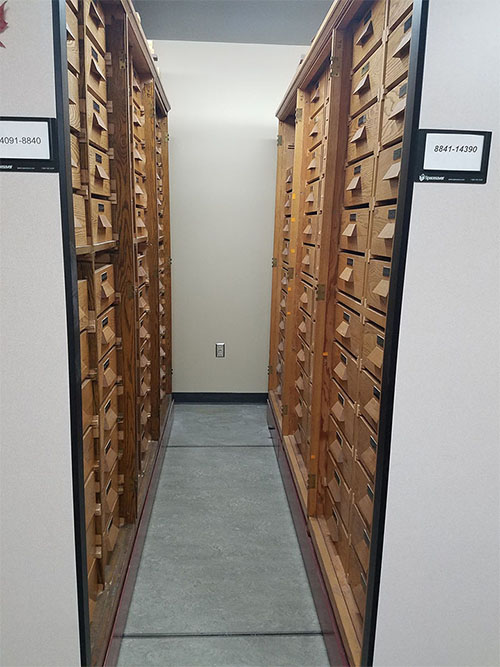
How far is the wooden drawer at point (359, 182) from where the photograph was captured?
5.90ft

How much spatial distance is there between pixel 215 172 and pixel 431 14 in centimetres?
311

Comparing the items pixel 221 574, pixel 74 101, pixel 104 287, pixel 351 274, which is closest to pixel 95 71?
pixel 74 101

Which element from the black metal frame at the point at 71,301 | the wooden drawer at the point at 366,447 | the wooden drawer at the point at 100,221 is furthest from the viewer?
the wooden drawer at the point at 100,221

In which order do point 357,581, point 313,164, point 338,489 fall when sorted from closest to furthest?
point 357,581
point 338,489
point 313,164

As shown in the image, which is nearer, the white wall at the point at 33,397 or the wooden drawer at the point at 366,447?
the white wall at the point at 33,397

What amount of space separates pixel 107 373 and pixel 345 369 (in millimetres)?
895

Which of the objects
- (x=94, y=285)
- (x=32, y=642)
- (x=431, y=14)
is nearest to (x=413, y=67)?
(x=431, y=14)


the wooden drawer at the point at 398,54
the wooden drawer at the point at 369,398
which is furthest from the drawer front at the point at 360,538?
the wooden drawer at the point at 398,54

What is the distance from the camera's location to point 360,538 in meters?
1.78

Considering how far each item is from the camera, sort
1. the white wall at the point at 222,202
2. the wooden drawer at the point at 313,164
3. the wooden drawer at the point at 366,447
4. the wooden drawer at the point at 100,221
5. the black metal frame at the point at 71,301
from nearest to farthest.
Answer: the black metal frame at the point at 71,301, the wooden drawer at the point at 366,447, the wooden drawer at the point at 100,221, the wooden drawer at the point at 313,164, the white wall at the point at 222,202

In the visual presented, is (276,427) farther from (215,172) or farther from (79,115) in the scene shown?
(79,115)

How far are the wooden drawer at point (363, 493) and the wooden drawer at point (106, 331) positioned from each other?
0.94 m

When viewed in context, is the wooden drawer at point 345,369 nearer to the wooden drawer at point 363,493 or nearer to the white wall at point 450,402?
the wooden drawer at point 363,493

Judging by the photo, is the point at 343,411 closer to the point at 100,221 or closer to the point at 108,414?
the point at 108,414
